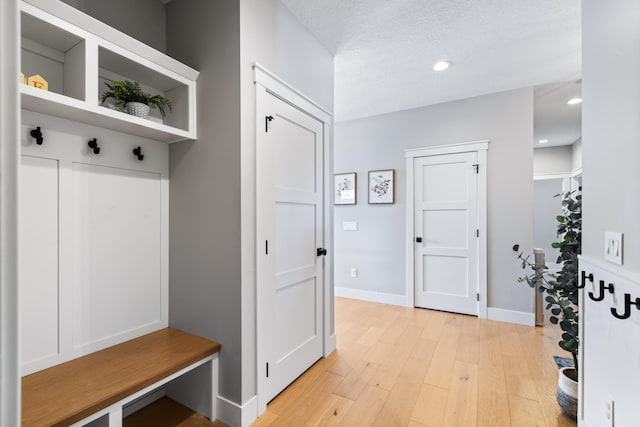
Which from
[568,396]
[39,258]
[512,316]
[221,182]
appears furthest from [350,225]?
[39,258]

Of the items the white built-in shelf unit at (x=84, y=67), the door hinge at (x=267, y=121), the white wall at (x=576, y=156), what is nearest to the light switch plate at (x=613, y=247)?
the door hinge at (x=267, y=121)

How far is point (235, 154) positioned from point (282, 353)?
1.34 m

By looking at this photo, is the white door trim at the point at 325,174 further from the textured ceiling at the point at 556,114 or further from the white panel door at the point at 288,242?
the textured ceiling at the point at 556,114

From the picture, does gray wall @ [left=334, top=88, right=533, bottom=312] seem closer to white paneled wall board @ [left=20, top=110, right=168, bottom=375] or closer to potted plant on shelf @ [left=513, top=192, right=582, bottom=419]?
potted plant on shelf @ [left=513, top=192, right=582, bottom=419]

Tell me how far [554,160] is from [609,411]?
6.07 meters

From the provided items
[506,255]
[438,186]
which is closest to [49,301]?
[438,186]

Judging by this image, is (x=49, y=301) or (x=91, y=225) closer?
(x=49, y=301)

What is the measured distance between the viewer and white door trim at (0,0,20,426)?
0.47 metres

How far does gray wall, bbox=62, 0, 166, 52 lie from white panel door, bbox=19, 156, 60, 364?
878 mm

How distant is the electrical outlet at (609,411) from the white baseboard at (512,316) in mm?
2281

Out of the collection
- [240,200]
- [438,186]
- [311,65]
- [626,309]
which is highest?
[311,65]

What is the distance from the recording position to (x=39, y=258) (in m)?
1.41

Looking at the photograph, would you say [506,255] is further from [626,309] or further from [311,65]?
[311,65]

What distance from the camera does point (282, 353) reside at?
1.97m
